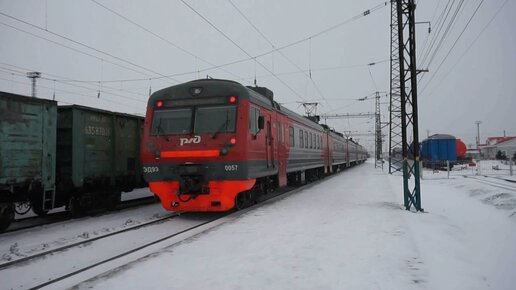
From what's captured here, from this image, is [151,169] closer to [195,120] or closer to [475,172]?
[195,120]

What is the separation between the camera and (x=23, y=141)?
30.4ft

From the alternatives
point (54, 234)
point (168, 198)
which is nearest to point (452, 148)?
point (168, 198)

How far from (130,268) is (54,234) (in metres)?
Result: 3.89

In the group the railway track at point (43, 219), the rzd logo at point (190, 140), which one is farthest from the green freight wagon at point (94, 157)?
the rzd logo at point (190, 140)

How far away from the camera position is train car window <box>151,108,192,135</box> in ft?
33.5

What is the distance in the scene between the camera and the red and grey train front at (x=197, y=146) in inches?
383

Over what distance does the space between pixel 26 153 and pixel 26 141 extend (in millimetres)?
282

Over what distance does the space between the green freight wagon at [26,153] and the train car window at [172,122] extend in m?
2.52

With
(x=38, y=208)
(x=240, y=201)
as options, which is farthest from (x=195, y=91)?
(x=38, y=208)

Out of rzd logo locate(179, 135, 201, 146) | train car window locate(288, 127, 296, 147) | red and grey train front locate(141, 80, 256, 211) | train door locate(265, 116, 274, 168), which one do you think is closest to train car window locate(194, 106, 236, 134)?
red and grey train front locate(141, 80, 256, 211)

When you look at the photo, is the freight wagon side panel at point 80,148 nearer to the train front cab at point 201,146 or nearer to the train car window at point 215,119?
the train front cab at point 201,146

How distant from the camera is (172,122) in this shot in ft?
34.0

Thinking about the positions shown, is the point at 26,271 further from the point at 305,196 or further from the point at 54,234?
the point at 305,196

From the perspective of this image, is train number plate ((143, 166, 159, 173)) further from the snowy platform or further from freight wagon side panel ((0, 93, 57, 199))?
freight wagon side panel ((0, 93, 57, 199))
